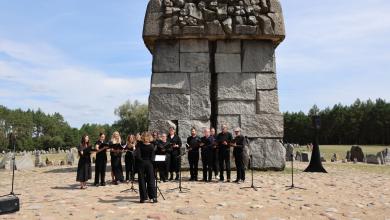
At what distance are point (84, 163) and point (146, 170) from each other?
2876 millimetres

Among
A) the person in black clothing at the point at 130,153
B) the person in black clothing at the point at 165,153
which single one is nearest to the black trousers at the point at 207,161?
the person in black clothing at the point at 165,153

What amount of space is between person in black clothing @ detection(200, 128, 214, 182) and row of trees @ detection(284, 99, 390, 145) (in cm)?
5468

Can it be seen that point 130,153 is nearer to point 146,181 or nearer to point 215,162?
point 215,162

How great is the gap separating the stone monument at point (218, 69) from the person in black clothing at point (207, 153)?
1316 mm

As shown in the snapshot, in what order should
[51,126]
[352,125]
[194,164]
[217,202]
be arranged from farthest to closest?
[51,126] < [352,125] < [194,164] < [217,202]

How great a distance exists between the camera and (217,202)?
290 inches

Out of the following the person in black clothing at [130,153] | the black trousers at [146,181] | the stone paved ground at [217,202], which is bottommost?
the stone paved ground at [217,202]

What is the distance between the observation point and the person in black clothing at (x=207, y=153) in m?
10.6

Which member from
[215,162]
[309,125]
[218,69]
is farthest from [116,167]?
[309,125]

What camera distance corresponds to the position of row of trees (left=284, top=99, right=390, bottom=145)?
6353cm

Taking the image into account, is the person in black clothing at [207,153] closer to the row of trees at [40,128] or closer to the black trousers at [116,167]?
the black trousers at [116,167]

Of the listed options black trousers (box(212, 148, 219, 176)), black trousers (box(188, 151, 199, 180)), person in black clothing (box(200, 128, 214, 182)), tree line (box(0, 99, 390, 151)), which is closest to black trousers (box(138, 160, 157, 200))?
black trousers (box(188, 151, 199, 180))

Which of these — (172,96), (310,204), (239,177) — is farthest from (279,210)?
(172,96)

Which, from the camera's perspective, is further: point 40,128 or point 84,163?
point 40,128
